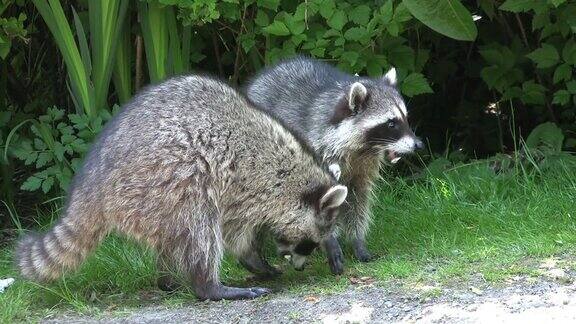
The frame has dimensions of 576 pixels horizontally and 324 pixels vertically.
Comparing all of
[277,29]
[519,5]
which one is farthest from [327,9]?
[519,5]

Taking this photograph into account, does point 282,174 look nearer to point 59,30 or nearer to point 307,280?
point 307,280

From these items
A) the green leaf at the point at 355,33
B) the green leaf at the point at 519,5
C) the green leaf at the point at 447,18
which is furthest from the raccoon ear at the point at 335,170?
the green leaf at the point at 519,5

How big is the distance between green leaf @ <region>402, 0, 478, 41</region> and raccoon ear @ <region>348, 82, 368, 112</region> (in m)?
0.58

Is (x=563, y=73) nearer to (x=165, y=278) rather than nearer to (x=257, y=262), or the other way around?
(x=257, y=262)

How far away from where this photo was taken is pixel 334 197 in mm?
5289

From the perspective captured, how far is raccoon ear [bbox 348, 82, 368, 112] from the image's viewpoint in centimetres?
600

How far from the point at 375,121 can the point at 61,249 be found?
6.52 ft

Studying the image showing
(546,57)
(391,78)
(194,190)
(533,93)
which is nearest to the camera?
(194,190)

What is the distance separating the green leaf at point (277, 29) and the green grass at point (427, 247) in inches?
47.5

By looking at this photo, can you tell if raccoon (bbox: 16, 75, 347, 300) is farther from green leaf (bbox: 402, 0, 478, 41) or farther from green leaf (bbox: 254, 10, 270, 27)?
green leaf (bbox: 254, 10, 270, 27)

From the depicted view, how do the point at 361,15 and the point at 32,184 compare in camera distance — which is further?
the point at 361,15

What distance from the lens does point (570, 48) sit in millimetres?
6949

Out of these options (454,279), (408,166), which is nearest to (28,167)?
(408,166)

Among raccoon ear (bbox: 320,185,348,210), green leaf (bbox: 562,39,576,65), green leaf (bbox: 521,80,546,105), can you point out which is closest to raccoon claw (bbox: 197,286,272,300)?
raccoon ear (bbox: 320,185,348,210)
